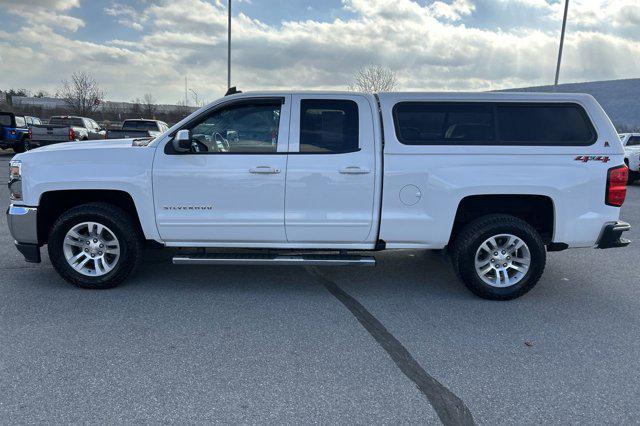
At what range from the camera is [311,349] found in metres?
3.63

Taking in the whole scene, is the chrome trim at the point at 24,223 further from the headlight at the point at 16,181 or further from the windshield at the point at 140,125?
the windshield at the point at 140,125

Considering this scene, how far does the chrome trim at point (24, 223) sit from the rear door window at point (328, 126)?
9.05ft

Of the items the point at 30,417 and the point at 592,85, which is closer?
the point at 30,417

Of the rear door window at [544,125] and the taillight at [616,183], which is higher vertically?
the rear door window at [544,125]

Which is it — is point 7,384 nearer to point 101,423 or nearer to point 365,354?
point 101,423

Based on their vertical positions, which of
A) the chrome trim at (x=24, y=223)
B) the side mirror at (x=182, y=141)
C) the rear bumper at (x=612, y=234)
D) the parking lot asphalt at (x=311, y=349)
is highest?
the side mirror at (x=182, y=141)

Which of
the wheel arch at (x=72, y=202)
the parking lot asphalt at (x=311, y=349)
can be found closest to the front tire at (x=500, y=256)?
the parking lot asphalt at (x=311, y=349)

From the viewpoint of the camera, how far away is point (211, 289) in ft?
16.2

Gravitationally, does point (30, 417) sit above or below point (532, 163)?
below

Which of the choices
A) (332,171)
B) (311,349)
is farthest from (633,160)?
(311,349)

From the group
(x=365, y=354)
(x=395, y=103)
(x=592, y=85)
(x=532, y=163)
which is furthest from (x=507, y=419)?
(x=592, y=85)

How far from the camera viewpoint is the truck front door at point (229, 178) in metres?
4.63

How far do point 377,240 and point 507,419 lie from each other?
225cm

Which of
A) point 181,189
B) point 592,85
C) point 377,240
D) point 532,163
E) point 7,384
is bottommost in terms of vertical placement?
point 7,384
